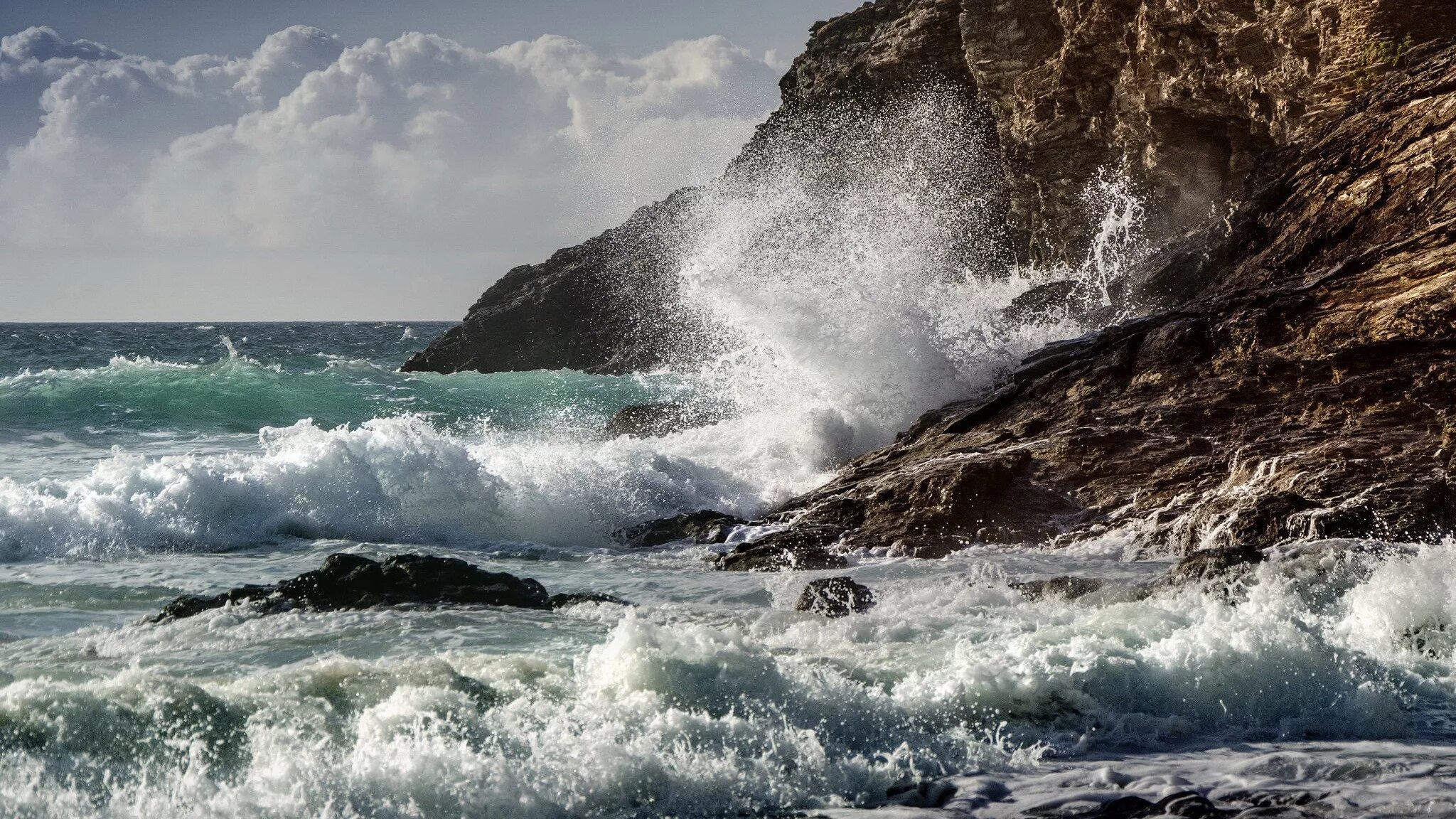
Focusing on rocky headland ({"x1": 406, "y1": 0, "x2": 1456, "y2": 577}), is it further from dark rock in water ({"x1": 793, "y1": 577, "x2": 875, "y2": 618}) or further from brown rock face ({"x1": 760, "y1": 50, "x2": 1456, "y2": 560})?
dark rock in water ({"x1": 793, "y1": 577, "x2": 875, "y2": 618})

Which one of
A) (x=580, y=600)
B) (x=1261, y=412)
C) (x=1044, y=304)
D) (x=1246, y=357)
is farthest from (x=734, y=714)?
(x=1044, y=304)

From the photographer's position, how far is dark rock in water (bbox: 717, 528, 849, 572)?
974 cm

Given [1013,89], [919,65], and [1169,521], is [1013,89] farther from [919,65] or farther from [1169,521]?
[1169,521]

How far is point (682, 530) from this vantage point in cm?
1157

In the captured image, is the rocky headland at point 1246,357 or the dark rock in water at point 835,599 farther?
the rocky headland at point 1246,357

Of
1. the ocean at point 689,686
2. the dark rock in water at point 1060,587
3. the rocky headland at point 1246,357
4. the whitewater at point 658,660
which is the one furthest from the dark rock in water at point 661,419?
the dark rock in water at point 1060,587

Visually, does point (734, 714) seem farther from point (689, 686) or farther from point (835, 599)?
point (835, 599)

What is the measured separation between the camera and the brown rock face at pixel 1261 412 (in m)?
9.01

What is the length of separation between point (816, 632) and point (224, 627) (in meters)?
3.56

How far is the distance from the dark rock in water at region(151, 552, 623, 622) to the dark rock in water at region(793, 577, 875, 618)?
1.35 metres

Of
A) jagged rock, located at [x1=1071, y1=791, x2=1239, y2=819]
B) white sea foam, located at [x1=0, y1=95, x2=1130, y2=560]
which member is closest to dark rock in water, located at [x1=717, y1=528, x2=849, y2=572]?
white sea foam, located at [x1=0, y1=95, x2=1130, y2=560]

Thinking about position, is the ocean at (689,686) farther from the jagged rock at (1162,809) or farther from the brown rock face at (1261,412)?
the brown rock face at (1261,412)

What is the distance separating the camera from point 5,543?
10.5 meters

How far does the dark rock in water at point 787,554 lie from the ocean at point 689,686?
13.9 inches
